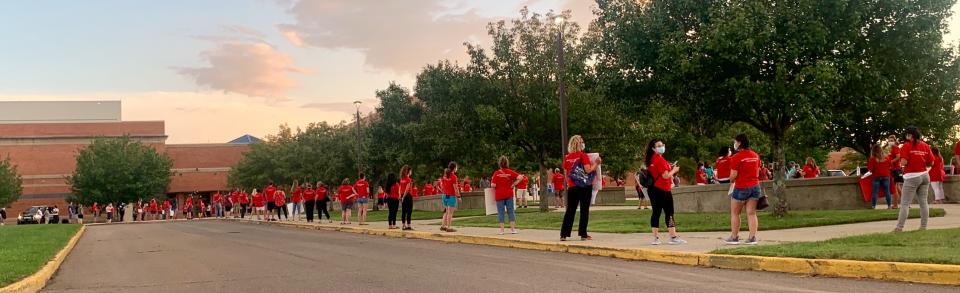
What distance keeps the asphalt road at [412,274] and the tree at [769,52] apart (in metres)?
5.81

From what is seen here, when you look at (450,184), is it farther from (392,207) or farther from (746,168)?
(746,168)

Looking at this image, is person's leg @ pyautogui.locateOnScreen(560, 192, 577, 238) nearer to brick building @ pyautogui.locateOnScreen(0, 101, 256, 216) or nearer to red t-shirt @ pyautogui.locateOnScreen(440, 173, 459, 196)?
red t-shirt @ pyautogui.locateOnScreen(440, 173, 459, 196)

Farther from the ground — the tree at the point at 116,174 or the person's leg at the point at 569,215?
the tree at the point at 116,174

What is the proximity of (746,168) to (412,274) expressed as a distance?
4.76 meters

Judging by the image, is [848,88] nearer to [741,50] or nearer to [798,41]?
[798,41]

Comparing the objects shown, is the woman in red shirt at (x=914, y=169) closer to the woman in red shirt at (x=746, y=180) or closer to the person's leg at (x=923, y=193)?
the person's leg at (x=923, y=193)

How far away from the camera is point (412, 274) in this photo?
9391 mm

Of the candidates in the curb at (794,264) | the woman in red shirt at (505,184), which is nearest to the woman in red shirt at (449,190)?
the woman in red shirt at (505,184)

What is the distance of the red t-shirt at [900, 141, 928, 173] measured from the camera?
1137 centimetres

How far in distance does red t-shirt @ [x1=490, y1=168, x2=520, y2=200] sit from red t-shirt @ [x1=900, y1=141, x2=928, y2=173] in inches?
261

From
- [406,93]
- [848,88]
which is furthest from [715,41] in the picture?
[406,93]

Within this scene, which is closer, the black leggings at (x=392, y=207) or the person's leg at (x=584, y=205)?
the person's leg at (x=584, y=205)

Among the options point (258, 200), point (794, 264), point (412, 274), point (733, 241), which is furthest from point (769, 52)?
point (258, 200)

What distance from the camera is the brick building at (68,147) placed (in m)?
82.1
